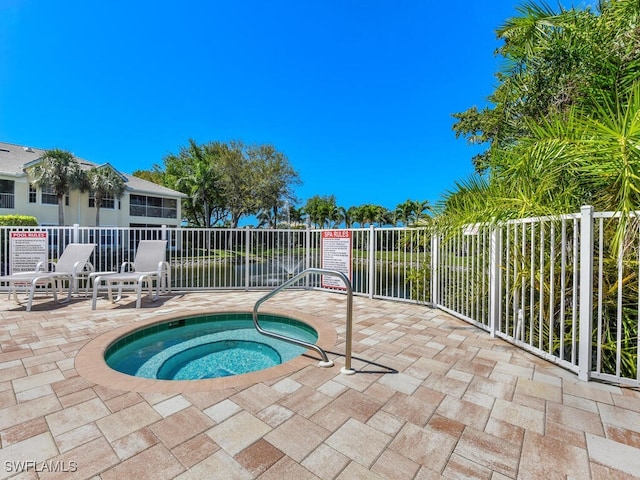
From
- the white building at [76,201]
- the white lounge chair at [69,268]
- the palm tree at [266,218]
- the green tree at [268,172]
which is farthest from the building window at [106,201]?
the white lounge chair at [69,268]

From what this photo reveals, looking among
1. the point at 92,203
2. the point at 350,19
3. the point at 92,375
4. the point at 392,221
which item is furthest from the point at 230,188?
the point at 392,221

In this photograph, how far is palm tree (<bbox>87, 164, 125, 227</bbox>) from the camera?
736 inches

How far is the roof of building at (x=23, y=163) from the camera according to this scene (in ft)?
54.6

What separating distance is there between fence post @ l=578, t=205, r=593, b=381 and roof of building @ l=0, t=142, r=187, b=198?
2381 cm

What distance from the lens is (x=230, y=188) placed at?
23328mm

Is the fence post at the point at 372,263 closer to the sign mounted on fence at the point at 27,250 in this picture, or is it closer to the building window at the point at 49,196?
the sign mounted on fence at the point at 27,250

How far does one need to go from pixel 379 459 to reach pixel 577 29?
5.71 m

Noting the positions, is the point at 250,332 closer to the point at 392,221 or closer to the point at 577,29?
the point at 577,29

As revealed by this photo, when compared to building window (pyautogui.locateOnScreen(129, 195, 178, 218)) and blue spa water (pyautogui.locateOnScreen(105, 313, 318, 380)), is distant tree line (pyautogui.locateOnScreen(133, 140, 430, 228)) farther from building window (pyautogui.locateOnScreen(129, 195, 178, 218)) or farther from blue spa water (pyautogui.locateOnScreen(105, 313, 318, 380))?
blue spa water (pyautogui.locateOnScreen(105, 313, 318, 380))

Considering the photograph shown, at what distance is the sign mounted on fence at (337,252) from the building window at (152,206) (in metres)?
20.7

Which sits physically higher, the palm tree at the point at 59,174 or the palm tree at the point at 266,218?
the palm tree at the point at 59,174

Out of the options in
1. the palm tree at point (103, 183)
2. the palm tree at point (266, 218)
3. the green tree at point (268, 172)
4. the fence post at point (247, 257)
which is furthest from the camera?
the palm tree at point (266, 218)

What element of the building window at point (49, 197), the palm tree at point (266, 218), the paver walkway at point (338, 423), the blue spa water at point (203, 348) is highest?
the building window at point (49, 197)

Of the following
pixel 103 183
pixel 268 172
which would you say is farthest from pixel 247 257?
pixel 103 183
